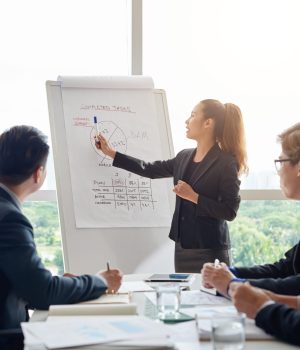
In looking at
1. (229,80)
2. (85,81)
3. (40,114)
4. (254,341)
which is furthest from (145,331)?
(229,80)

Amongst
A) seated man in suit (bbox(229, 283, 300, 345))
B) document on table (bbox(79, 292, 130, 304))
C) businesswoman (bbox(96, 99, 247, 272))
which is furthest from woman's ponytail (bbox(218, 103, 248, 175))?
seated man in suit (bbox(229, 283, 300, 345))

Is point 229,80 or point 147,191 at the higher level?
point 229,80

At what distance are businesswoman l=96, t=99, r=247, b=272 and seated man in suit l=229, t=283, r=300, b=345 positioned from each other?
1.41 metres

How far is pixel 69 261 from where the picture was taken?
3.20m

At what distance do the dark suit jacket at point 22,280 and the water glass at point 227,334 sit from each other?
63 centimetres

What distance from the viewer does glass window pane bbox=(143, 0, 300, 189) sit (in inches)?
155

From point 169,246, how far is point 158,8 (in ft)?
5.37

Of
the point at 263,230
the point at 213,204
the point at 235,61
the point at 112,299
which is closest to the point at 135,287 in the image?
the point at 112,299

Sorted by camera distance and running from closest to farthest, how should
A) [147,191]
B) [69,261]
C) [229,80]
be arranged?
[69,261] → [147,191] → [229,80]

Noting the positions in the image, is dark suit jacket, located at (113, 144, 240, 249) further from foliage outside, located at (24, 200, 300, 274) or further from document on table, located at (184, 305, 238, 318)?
document on table, located at (184, 305, 238, 318)

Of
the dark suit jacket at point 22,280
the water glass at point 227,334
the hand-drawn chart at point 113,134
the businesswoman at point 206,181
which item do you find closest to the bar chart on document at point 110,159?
the hand-drawn chart at point 113,134

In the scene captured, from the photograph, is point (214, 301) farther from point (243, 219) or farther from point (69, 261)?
point (243, 219)

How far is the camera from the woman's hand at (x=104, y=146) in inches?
130

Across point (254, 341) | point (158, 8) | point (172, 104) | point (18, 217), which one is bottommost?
point (254, 341)
